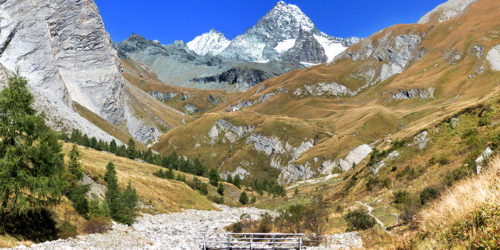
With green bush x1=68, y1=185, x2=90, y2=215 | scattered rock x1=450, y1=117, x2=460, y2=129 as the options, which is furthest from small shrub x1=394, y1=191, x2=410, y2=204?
green bush x1=68, y1=185, x2=90, y2=215

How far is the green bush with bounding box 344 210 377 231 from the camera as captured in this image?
24.3 metres

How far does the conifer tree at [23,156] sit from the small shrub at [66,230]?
310cm

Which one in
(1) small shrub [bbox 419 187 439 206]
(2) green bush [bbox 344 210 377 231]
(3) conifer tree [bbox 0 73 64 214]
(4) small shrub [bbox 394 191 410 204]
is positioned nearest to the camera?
(3) conifer tree [bbox 0 73 64 214]

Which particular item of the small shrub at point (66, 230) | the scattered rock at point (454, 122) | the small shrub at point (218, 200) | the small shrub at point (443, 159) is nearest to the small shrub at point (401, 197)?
the small shrub at point (443, 159)

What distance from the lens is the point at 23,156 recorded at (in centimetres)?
2105

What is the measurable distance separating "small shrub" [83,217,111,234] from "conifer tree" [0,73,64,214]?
6.60 meters

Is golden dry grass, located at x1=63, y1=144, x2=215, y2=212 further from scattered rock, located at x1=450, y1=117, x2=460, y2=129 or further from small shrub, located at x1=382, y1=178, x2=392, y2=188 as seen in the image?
scattered rock, located at x1=450, y1=117, x2=460, y2=129

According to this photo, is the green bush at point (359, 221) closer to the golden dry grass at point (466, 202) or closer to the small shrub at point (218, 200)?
the golden dry grass at point (466, 202)

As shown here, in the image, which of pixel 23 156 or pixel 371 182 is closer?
pixel 23 156

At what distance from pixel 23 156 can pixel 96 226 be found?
36.8 ft

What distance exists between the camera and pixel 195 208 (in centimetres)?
6419

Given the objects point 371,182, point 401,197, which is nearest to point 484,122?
point 371,182

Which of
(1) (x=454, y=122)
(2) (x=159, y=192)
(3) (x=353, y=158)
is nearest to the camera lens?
(1) (x=454, y=122)

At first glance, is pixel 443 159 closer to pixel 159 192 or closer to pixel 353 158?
pixel 159 192
